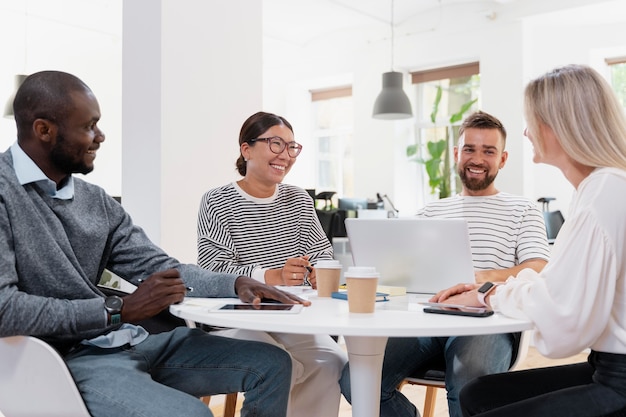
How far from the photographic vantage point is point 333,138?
348 inches

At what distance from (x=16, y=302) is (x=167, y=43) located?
1945 millimetres

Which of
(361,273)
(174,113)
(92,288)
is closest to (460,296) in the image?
(361,273)

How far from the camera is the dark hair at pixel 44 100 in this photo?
1.61 m

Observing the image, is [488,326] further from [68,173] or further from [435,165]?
[435,165]

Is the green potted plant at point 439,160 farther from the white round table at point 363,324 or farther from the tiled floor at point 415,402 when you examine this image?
the white round table at point 363,324

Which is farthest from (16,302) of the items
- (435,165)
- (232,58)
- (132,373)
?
(435,165)

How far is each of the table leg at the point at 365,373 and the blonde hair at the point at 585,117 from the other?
66cm

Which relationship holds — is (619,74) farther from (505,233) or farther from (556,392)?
(556,392)

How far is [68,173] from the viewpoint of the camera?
1692 millimetres

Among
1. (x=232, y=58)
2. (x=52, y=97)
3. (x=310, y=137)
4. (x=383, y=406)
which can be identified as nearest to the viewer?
(x=52, y=97)

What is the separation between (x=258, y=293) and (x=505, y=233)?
1063 millimetres

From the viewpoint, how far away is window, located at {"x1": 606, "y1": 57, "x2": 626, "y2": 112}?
6.07 m

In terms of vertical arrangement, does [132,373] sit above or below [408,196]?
below

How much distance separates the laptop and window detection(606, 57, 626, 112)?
5.12 m
